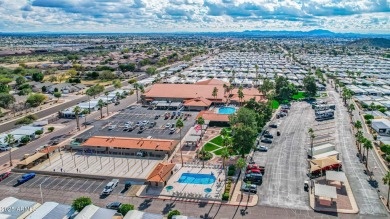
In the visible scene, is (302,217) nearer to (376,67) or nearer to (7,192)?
(7,192)

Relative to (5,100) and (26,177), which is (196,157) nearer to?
(26,177)

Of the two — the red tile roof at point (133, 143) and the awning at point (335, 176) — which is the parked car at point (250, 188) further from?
the red tile roof at point (133, 143)

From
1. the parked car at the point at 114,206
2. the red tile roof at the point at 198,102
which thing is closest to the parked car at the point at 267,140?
the red tile roof at the point at 198,102

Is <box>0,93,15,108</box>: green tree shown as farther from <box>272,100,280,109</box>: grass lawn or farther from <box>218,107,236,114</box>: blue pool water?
<box>272,100,280,109</box>: grass lawn

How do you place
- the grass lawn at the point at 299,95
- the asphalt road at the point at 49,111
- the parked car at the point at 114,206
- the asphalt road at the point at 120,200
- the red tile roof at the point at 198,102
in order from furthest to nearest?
the grass lawn at the point at 299,95, the red tile roof at the point at 198,102, the asphalt road at the point at 49,111, the parked car at the point at 114,206, the asphalt road at the point at 120,200

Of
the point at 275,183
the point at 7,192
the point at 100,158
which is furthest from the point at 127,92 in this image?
the point at 275,183
